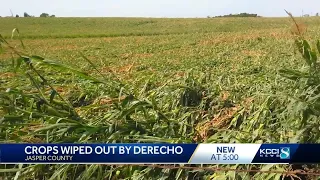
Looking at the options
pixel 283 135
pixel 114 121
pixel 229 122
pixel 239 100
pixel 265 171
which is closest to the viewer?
pixel 265 171

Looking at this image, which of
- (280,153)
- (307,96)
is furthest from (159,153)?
(307,96)

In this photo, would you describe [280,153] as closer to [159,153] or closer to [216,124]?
[159,153]

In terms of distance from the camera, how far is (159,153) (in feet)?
8.71

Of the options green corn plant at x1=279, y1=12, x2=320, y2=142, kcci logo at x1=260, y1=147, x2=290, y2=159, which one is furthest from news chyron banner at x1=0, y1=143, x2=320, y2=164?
green corn plant at x1=279, y1=12, x2=320, y2=142

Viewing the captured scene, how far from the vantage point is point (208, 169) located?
2.64 meters

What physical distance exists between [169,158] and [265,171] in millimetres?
608

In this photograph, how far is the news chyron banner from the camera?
2518mm

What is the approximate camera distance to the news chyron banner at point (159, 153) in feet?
8.26

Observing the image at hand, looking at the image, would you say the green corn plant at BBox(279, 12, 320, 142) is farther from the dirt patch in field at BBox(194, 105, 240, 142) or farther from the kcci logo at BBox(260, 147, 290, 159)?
the dirt patch in field at BBox(194, 105, 240, 142)

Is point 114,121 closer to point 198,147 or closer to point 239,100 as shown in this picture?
point 198,147

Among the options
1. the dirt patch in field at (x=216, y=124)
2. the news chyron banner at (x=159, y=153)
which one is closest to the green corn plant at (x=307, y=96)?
the news chyron banner at (x=159, y=153)

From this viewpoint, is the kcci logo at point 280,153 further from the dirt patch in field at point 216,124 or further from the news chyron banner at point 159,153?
the dirt patch in field at point 216,124

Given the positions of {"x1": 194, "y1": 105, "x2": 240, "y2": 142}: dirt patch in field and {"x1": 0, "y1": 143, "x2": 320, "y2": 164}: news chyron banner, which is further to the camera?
{"x1": 194, "y1": 105, "x2": 240, "y2": 142}: dirt patch in field

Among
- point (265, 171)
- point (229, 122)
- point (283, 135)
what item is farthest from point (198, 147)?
point (229, 122)
